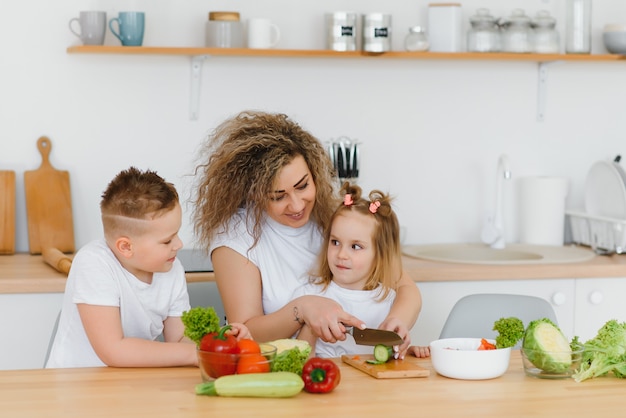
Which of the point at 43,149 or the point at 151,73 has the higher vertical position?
the point at 151,73

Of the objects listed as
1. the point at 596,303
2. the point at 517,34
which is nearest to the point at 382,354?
the point at 596,303

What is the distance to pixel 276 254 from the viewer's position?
254cm

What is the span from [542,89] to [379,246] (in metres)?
1.51

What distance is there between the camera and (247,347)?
5.91ft

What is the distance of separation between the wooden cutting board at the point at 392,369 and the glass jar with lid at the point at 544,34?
5.98 feet

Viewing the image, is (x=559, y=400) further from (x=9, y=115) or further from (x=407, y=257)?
(x=9, y=115)

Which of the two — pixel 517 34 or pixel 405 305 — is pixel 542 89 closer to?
pixel 517 34

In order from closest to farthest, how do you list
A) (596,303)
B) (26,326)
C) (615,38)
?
(26,326), (596,303), (615,38)

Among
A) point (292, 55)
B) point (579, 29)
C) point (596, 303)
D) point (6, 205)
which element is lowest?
point (596, 303)

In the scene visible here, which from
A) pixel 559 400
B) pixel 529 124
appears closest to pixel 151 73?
pixel 529 124

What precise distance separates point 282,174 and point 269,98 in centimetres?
112

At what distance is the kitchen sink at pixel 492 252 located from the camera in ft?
11.3

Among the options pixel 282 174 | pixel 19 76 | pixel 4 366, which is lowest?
pixel 4 366

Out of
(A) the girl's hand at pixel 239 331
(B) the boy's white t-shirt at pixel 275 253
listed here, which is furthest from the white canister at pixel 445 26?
(A) the girl's hand at pixel 239 331
